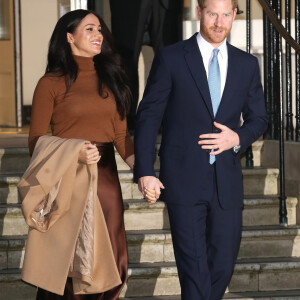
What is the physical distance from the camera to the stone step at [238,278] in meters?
5.93

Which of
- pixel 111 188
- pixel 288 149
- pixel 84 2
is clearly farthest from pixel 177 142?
pixel 84 2

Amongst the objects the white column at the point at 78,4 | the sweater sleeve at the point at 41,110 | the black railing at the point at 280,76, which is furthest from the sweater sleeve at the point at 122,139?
the white column at the point at 78,4

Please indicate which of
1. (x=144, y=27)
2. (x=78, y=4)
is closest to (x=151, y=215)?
(x=144, y=27)

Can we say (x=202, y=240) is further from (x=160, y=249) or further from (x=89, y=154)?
(x=160, y=249)

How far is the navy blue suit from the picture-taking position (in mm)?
4621

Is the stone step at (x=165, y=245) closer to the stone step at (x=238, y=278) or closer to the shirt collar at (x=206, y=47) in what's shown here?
the stone step at (x=238, y=278)

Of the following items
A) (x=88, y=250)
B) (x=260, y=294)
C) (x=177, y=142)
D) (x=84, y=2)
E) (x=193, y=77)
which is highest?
(x=84, y=2)

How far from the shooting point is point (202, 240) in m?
4.70

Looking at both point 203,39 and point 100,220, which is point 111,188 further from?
point 203,39

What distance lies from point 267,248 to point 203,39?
204cm

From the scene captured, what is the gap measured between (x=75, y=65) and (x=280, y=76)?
1962 mm

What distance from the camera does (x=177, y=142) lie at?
184 inches

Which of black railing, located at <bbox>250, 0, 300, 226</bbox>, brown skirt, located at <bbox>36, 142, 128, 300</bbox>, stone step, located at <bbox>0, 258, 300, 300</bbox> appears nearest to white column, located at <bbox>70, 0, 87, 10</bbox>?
black railing, located at <bbox>250, 0, 300, 226</bbox>

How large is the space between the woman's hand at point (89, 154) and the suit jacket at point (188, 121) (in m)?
0.37
